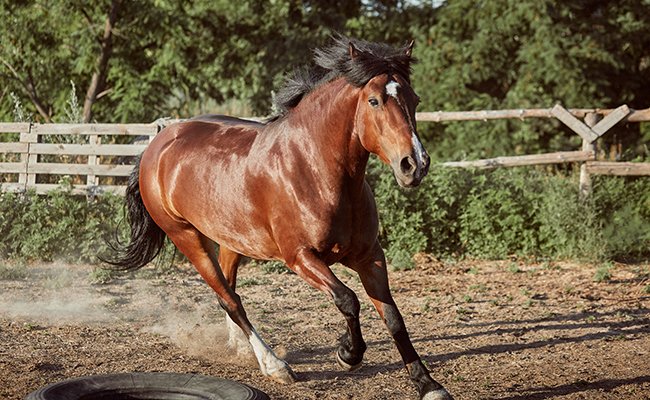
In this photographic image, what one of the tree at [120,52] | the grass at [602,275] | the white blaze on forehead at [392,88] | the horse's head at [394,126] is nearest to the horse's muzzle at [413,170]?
the horse's head at [394,126]

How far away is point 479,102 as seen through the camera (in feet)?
41.5

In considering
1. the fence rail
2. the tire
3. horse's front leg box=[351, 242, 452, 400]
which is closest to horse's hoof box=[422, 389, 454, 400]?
horse's front leg box=[351, 242, 452, 400]

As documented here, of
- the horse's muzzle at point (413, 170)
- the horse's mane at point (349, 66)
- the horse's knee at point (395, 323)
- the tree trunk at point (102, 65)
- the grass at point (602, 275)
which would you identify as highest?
the tree trunk at point (102, 65)

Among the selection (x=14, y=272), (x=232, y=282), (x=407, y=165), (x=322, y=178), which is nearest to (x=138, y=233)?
(x=232, y=282)

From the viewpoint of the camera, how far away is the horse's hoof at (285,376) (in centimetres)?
386

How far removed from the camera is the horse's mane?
322cm

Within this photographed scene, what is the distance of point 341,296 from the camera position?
3342 mm

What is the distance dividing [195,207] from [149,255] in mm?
1172

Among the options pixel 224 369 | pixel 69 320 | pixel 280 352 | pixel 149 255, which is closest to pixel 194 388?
pixel 224 369

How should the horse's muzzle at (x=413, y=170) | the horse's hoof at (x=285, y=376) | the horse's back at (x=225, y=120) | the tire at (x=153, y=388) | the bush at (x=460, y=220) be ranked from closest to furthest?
the horse's muzzle at (x=413, y=170) → the tire at (x=153, y=388) → the horse's hoof at (x=285, y=376) → the horse's back at (x=225, y=120) → the bush at (x=460, y=220)

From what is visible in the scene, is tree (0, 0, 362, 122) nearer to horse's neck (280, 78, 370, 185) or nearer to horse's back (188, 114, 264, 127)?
horse's back (188, 114, 264, 127)

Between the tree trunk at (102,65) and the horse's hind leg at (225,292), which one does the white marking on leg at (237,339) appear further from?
the tree trunk at (102,65)

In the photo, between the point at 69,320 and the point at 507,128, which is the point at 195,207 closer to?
the point at 69,320

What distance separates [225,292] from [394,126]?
2.02 metres
